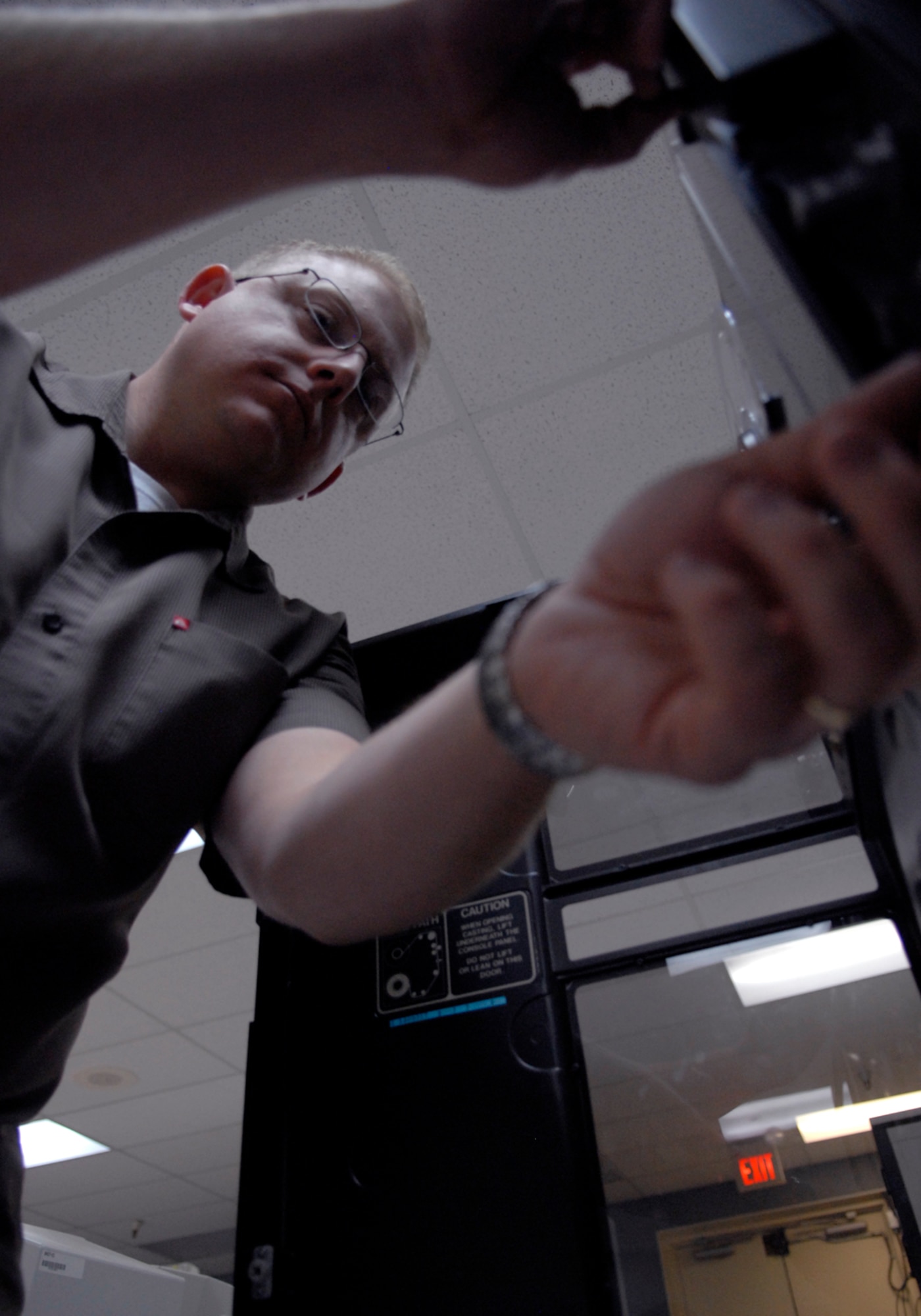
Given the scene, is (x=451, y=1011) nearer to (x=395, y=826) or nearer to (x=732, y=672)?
(x=395, y=826)

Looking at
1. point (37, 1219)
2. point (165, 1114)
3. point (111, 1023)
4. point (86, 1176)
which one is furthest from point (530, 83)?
point (37, 1219)

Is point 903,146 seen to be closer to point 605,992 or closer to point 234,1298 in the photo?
point 605,992

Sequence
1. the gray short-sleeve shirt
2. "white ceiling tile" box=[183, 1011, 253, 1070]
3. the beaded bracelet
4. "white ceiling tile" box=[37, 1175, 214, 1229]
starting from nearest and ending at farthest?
the beaded bracelet, the gray short-sleeve shirt, "white ceiling tile" box=[183, 1011, 253, 1070], "white ceiling tile" box=[37, 1175, 214, 1229]

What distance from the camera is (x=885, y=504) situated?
0.23 metres

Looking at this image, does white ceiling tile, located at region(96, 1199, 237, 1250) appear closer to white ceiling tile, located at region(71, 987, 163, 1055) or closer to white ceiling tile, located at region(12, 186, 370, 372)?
white ceiling tile, located at region(71, 987, 163, 1055)

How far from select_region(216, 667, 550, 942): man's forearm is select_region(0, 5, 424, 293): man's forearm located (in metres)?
0.29

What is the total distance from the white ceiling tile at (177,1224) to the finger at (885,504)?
6.15 meters

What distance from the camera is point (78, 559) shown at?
75 cm

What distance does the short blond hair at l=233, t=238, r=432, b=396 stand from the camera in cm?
103

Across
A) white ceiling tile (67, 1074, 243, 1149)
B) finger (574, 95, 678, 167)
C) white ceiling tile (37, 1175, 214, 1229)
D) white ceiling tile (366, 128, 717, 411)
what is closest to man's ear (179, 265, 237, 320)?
white ceiling tile (366, 128, 717, 411)

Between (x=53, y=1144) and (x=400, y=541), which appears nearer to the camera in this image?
(x=400, y=541)

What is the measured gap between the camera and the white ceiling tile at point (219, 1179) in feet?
16.3

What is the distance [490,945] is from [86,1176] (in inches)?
203

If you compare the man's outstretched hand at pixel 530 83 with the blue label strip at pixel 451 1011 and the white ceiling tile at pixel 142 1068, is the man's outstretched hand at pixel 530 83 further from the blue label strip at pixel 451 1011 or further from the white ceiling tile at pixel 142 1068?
the white ceiling tile at pixel 142 1068
